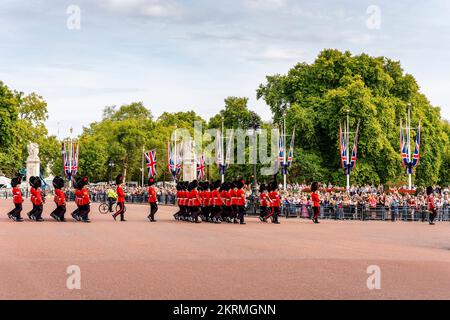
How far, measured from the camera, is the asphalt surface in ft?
35.0

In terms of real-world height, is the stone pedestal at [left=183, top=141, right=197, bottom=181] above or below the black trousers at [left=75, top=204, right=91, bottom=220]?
above

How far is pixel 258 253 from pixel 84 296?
674 centimetres

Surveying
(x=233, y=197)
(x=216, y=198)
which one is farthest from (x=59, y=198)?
(x=233, y=197)

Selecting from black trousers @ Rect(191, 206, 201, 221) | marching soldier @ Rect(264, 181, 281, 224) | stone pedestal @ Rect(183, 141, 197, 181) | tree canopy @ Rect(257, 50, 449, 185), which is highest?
tree canopy @ Rect(257, 50, 449, 185)

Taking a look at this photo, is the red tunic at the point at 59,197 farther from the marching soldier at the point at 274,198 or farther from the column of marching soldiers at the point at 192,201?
the marching soldier at the point at 274,198

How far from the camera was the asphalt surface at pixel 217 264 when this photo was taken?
1067cm

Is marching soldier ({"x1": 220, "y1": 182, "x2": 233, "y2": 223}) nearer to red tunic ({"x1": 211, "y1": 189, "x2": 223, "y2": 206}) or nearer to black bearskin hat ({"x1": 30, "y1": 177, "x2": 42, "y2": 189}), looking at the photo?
red tunic ({"x1": 211, "y1": 189, "x2": 223, "y2": 206})

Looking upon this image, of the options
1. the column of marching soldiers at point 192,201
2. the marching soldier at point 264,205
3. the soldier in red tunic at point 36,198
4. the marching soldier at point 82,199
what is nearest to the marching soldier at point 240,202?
the column of marching soldiers at point 192,201

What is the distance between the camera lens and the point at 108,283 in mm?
11344

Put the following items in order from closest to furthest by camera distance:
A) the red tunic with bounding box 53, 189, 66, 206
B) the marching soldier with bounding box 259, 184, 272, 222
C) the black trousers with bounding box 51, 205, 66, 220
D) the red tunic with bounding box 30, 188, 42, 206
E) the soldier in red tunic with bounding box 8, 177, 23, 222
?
the red tunic with bounding box 53, 189, 66, 206 < the red tunic with bounding box 30, 188, 42, 206 < the soldier in red tunic with bounding box 8, 177, 23, 222 < the black trousers with bounding box 51, 205, 66, 220 < the marching soldier with bounding box 259, 184, 272, 222

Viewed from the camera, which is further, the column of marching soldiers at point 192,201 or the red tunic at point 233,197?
the red tunic at point 233,197

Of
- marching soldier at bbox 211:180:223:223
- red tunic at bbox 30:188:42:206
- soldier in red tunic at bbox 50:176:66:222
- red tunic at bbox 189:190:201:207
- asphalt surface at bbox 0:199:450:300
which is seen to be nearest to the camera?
asphalt surface at bbox 0:199:450:300

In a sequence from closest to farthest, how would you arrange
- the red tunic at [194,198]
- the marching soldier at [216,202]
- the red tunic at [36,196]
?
the red tunic at [36,196] < the red tunic at [194,198] < the marching soldier at [216,202]

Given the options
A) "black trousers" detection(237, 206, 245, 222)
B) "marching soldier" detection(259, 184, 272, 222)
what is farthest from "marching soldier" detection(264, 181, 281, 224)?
"black trousers" detection(237, 206, 245, 222)
